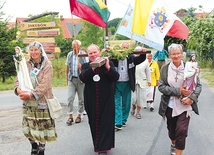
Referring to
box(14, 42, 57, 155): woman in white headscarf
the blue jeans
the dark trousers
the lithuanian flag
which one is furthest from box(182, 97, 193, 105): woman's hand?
the lithuanian flag

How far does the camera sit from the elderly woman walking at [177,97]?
15.1ft

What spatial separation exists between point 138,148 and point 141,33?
252cm

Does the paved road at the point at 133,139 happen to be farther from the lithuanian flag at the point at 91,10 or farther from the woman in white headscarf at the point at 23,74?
the lithuanian flag at the point at 91,10

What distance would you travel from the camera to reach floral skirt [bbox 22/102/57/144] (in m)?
4.66

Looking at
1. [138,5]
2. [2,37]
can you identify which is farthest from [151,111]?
[2,37]

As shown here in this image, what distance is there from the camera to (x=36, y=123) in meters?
4.67

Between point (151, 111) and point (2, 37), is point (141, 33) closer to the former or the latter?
point (151, 111)

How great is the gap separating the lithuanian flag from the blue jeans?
1323 millimetres

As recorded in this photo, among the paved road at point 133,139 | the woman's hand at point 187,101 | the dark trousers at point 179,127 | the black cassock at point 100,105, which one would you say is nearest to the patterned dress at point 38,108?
the black cassock at point 100,105

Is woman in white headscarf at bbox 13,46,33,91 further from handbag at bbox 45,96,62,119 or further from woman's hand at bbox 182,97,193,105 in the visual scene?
woman's hand at bbox 182,97,193,105

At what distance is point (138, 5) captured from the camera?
6.67 m

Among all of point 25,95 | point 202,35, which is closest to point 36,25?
point 25,95

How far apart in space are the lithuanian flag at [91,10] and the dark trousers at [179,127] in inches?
99.2

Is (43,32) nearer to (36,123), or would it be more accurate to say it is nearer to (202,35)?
(36,123)
